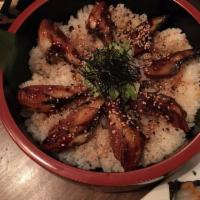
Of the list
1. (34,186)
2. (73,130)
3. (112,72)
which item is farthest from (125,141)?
(34,186)

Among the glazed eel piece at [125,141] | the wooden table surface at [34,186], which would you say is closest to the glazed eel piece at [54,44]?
the glazed eel piece at [125,141]

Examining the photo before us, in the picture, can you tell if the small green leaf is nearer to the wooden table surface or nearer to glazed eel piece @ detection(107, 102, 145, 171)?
glazed eel piece @ detection(107, 102, 145, 171)

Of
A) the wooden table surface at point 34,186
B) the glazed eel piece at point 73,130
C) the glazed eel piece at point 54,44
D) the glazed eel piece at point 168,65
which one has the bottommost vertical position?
the wooden table surface at point 34,186

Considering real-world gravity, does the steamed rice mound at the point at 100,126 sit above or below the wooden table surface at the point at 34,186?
above

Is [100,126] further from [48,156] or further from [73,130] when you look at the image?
[48,156]

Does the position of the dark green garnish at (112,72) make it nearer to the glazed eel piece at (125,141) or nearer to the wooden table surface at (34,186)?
the glazed eel piece at (125,141)

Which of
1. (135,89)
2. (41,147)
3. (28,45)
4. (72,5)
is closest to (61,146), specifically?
(41,147)
